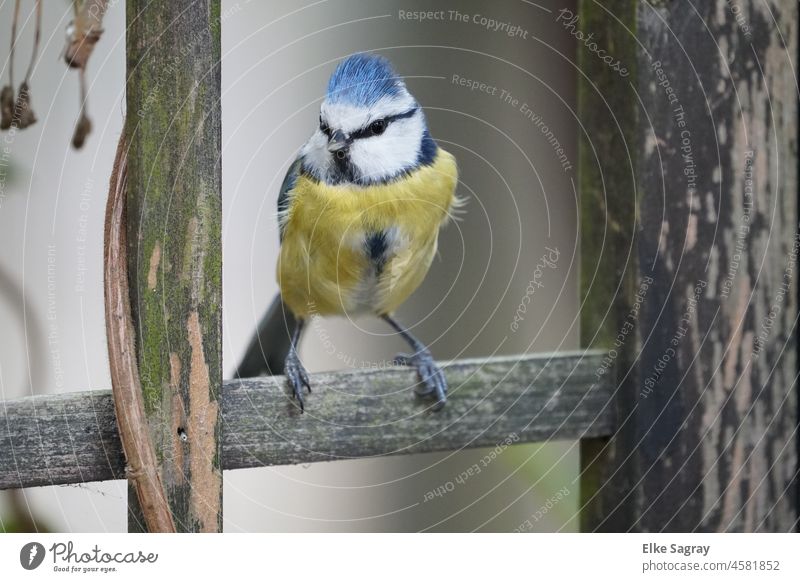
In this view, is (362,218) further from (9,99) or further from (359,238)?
(9,99)

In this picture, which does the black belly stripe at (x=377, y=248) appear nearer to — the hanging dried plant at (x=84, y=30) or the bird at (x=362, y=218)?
the bird at (x=362, y=218)

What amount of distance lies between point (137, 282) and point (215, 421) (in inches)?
3.8

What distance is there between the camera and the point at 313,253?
2.67 feet

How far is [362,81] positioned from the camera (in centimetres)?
66

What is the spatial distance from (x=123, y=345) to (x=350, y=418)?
0.19 meters

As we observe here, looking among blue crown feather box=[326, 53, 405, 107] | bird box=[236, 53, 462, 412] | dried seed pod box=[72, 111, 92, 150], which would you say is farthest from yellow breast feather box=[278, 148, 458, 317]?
dried seed pod box=[72, 111, 92, 150]

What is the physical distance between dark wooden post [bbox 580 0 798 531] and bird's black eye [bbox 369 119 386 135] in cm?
18

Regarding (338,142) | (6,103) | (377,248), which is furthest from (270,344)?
(6,103)

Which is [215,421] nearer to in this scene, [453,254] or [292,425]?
[292,425]

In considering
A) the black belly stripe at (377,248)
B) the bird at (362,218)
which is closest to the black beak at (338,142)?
the bird at (362,218)

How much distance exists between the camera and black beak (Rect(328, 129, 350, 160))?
0.68 meters

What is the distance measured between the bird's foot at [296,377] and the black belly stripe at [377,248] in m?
0.14

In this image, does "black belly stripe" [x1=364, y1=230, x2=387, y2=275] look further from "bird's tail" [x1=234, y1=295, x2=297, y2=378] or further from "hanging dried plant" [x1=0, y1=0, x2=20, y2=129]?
"hanging dried plant" [x1=0, y1=0, x2=20, y2=129]

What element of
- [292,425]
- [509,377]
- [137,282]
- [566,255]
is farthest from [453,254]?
[137,282]
